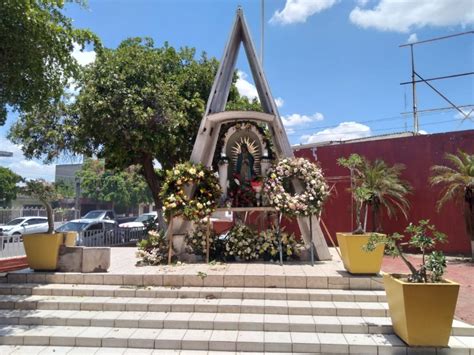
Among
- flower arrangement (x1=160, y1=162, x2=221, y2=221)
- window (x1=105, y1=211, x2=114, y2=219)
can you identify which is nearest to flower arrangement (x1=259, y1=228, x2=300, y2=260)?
flower arrangement (x1=160, y1=162, x2=221, y2=221)

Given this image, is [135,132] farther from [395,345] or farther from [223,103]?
[395,345]

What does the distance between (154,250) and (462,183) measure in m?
8.53

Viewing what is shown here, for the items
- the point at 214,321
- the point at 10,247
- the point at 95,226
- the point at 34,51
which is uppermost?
the point at 34,51

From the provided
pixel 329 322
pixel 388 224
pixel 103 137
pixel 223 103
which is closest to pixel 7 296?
pixel 329 322

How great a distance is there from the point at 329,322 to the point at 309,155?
9.99 meters

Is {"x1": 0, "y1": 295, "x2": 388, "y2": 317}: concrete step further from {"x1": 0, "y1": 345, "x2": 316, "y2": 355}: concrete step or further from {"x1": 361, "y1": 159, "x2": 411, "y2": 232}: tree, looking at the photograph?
{"x1": 361, "y1": 159, "x2": 411, "y2": 232}: tree

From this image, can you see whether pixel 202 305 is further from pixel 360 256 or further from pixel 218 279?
pixel 360 256

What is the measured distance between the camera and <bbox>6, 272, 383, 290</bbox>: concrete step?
21.3 feet

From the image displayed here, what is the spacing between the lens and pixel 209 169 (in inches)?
352

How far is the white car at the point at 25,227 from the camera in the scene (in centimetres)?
1866

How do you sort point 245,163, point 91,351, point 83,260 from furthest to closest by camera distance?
point 245,163 → point 83,260 → point 91,351

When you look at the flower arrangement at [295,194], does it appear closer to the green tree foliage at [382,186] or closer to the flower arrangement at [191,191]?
the flower arrangement at [191,191]

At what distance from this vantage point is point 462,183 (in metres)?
11.1

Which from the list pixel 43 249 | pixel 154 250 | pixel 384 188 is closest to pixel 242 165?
pixel 154 250
